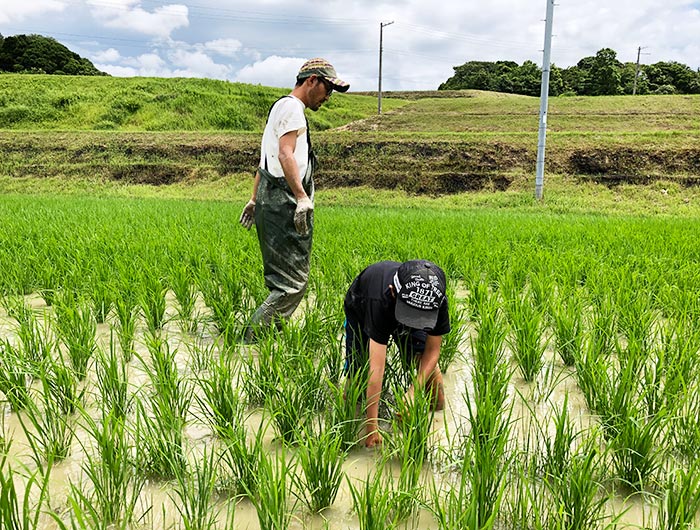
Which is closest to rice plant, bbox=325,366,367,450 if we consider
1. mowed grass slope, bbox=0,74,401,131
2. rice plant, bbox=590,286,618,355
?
rice plant, bbox=590,286,618,355

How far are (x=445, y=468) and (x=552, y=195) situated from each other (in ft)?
38.7

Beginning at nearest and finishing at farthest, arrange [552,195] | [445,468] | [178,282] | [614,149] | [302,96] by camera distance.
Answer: [445,468] → [302,96] → [178,282] → [552,195] → [614,149]

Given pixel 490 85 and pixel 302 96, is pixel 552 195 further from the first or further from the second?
pixel 490 85

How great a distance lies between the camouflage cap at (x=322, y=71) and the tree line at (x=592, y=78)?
1540 inches

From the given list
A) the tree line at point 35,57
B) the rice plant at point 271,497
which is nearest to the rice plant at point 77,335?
the rice plant at point 271,497

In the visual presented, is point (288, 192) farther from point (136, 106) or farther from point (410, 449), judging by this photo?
point (136, 106)

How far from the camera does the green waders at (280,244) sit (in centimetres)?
Result: 250

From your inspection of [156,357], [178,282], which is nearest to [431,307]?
[156,357]

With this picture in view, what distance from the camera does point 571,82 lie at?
41281 millimetres

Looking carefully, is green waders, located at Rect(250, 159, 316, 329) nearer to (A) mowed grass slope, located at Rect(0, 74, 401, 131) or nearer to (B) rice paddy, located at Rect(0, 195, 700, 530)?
(B) rice paddy, located at Rect(0, 195, 700, 530)

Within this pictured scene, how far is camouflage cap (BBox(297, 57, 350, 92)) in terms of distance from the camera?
239cm

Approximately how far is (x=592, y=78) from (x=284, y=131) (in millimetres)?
41012

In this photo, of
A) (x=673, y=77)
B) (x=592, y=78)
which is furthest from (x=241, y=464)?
(x=673, y=77)

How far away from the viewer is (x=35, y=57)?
3756 cm
